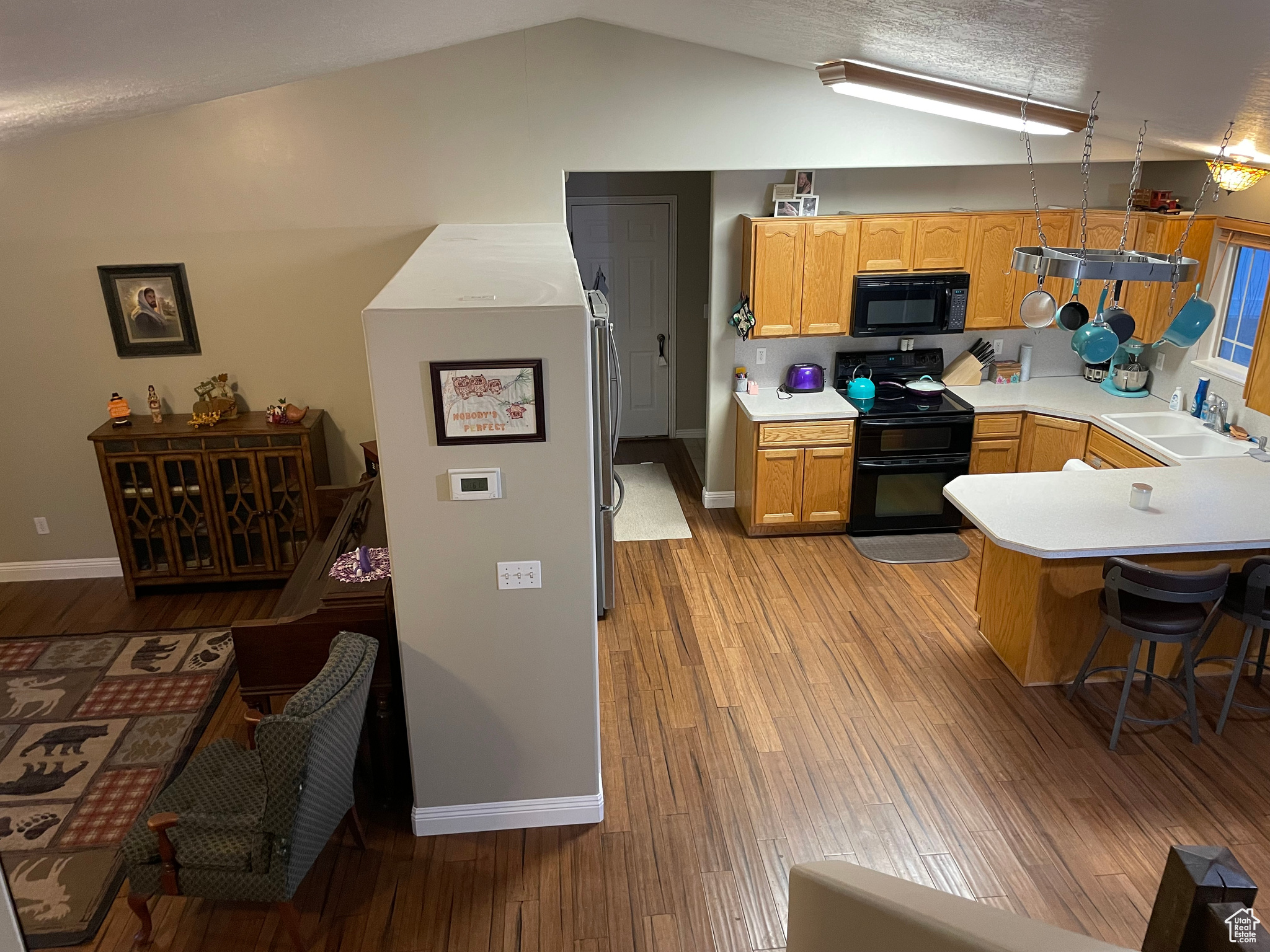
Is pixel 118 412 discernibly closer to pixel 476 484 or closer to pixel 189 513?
pixel 189 513

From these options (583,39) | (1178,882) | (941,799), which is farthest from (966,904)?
(583,39)

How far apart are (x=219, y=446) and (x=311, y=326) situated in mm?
858

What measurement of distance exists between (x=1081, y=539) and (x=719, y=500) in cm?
296

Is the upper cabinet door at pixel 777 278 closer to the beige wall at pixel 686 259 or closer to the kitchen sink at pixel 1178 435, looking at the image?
the beige wall at pixel 686 259

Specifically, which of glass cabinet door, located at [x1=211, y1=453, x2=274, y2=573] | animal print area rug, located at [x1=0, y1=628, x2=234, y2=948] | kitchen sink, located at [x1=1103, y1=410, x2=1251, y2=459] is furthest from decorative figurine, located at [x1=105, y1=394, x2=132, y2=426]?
kitchen sink, located at [x1=1103, y1=410, x2=1251, y2=459]

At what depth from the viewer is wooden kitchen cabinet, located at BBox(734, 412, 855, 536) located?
592 centimetres

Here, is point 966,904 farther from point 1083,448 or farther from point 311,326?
point 1083,448

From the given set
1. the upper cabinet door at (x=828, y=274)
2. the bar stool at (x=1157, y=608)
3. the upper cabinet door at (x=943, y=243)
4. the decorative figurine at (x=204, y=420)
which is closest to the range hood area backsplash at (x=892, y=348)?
the upper cabinet door at (x=828, y=274)

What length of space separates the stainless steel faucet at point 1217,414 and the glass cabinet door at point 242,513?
5615mm

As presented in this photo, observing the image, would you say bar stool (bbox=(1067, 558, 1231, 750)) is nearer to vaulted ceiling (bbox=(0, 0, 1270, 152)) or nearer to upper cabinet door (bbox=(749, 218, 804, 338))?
vaulted ceiling (bbox=(0, 0, 1270, 152))

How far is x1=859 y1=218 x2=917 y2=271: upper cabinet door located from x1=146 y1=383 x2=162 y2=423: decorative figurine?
4315 mm

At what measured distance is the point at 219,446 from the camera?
17.2 ft

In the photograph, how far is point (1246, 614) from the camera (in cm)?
403

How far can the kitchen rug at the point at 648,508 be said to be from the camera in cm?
633
